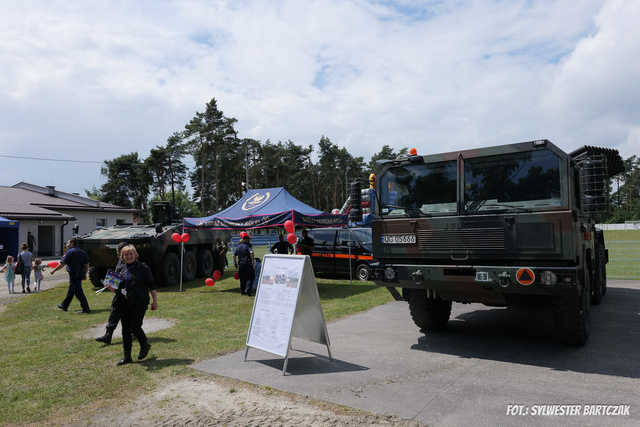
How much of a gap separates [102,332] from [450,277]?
5937mm

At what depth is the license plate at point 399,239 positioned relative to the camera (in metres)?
6.05

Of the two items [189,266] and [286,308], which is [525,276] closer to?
[286,308]

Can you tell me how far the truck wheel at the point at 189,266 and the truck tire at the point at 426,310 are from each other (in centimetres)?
1035

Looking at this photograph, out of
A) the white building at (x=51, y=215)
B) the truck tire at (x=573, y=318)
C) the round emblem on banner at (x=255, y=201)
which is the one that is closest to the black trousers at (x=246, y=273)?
the round emblem on banner at (x=255, y=201)

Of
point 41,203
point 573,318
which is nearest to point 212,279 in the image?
point 573,318

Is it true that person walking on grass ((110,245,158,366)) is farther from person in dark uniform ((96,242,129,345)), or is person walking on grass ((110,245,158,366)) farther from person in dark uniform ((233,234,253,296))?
person in dark uniform ((233,234,253,296))

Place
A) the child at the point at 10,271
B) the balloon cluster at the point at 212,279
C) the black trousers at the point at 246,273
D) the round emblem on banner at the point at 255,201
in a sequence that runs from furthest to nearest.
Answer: the round emblem on banner at the point at 255,201 → the child at the point at 10,271 → the balloon cluster at the point at 212,279 → the black trousers at the point at 246,273

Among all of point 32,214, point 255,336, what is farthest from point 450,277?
point 32,214

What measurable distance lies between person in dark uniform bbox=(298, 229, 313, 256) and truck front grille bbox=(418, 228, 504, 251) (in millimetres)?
8965

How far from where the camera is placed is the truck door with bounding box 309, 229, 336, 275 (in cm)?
1445

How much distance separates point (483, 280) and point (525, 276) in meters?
0.46

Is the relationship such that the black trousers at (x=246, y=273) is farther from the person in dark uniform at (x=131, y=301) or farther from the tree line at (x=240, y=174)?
the tree line at (x=240, y=174)

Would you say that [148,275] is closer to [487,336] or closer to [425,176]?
[425,176]

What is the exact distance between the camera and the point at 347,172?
2591 inches
